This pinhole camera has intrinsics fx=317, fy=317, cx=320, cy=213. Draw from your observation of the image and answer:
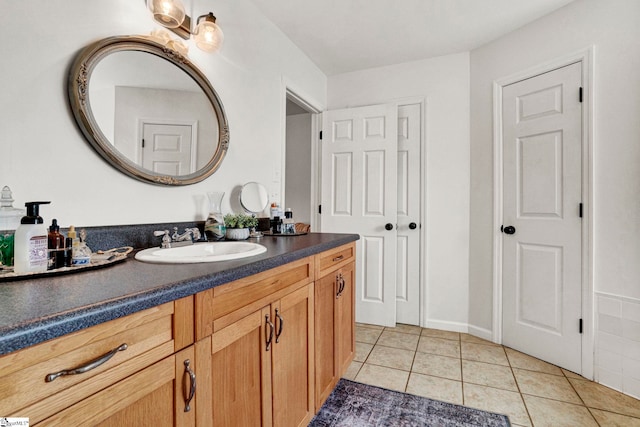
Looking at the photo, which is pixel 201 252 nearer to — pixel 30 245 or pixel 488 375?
pixel 30 245

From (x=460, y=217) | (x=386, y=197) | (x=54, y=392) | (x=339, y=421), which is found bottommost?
(x=339, y=421)

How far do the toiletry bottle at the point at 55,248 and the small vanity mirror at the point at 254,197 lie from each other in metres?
1.08

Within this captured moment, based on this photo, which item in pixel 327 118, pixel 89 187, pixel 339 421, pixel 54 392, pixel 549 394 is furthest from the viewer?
pixel 327 118

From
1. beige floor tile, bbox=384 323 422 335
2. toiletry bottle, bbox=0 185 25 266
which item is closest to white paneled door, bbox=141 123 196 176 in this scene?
toiletry bottle, bbox=0 185 25 266

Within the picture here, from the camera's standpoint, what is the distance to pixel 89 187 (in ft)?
3.70

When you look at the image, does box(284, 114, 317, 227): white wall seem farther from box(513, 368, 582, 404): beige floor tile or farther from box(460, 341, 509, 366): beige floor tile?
box(513, 368, 582, 404): beige floor tile

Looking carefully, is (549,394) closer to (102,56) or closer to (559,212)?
(559,212)

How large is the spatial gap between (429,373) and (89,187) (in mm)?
2084

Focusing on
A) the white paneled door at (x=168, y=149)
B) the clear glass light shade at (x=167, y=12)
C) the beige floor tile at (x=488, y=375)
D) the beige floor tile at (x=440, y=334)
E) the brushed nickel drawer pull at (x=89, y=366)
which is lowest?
the beige floor tile at (x=488, y=375)

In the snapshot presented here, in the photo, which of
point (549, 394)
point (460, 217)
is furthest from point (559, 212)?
point (549, 394)

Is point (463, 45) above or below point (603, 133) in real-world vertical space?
above

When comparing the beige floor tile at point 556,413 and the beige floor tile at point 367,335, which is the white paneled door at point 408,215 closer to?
the beige floor tile at point 367,335

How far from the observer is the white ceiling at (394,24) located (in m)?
2.08

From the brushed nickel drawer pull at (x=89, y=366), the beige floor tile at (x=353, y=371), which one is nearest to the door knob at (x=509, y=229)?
the beige floor tile at (x=353, y=371)
